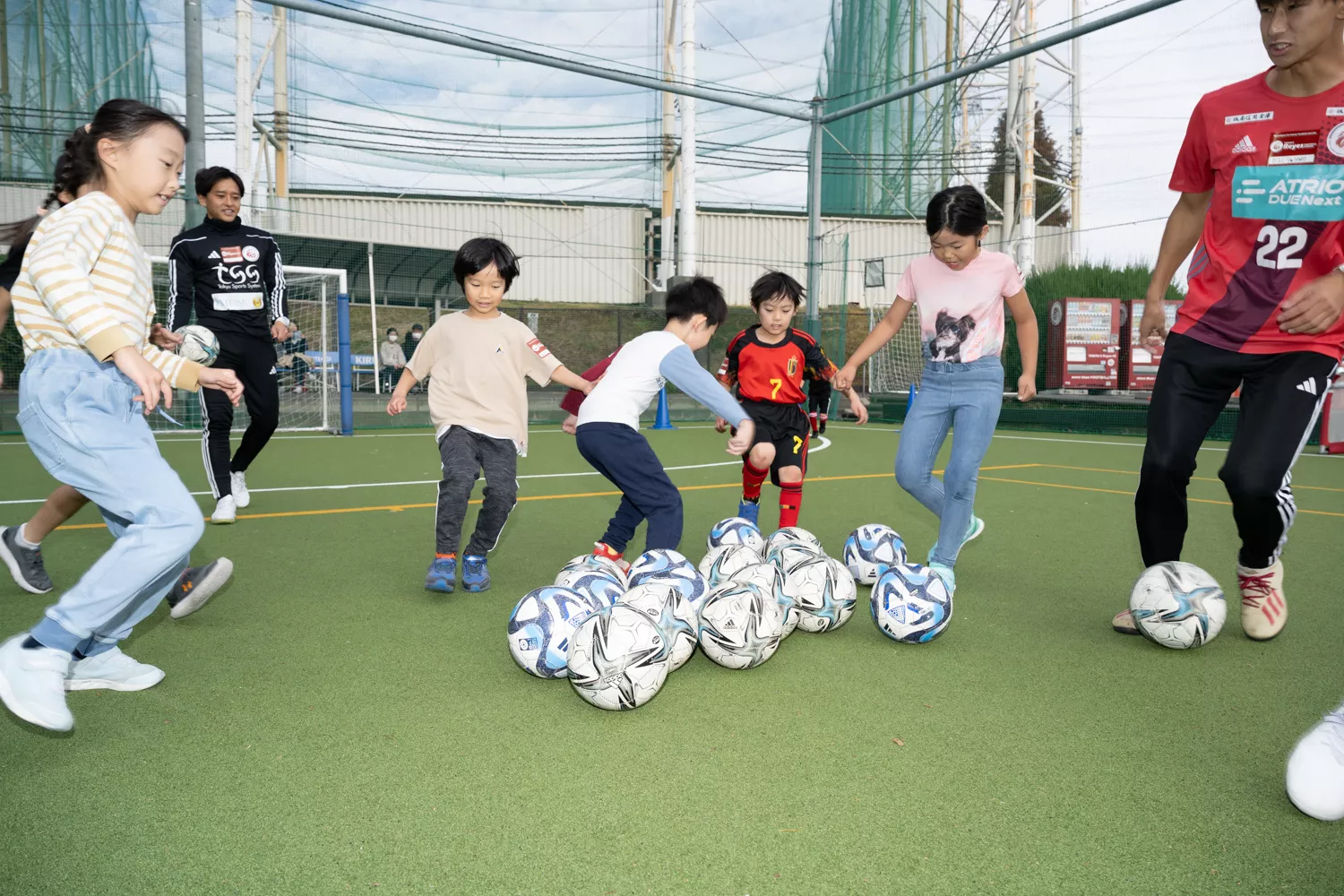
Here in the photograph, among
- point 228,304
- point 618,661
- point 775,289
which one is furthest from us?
point 228,304

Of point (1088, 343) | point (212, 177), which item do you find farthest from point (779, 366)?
point (1088, 343)

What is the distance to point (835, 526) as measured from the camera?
6355mm

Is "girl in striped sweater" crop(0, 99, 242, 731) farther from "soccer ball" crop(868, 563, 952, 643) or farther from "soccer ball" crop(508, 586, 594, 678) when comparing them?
"soccer ball" crop(868, 563, 952, 643)

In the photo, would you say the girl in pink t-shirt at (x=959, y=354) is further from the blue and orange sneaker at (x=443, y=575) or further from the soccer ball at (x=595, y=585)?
the blue and orange sneaker at (x=443, y=575)

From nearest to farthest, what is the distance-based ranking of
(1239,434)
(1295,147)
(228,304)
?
1. (1295,147)
2. (1239,434)
3. (228,304)

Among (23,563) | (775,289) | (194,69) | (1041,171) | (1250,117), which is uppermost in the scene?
(1041,171)

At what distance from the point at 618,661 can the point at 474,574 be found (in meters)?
1.82

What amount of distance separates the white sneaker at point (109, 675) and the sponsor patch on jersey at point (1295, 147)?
423 centimetres

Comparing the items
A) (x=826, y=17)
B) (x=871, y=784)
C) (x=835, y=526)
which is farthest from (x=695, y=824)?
(x=826, y=17)

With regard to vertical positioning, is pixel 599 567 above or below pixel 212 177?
below

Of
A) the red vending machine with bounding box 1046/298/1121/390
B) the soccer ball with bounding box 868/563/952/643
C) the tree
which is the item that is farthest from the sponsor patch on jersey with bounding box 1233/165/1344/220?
the tree

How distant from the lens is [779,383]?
5.68 meters

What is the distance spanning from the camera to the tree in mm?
26922

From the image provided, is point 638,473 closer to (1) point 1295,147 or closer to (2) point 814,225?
(1) point 1295,147
